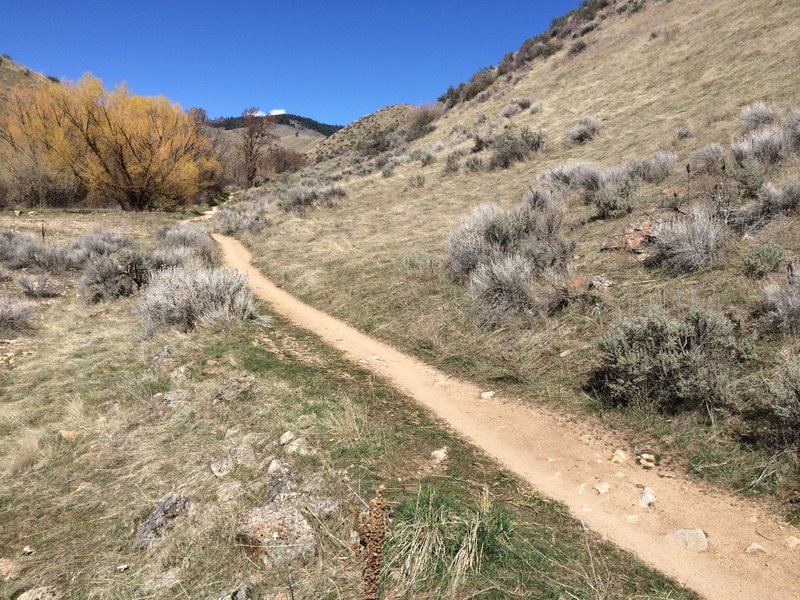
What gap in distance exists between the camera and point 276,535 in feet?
10.7

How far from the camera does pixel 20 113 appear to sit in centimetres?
2583

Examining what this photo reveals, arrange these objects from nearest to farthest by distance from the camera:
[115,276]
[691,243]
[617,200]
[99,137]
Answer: [691,243] → [617,200] → [115,276] → [99,137]

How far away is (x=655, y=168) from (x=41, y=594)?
12390 millimetres

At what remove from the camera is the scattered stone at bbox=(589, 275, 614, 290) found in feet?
22.4

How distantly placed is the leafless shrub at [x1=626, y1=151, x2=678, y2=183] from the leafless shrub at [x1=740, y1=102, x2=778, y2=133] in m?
1.70

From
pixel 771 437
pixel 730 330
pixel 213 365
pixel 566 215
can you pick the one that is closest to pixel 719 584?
pixel 771 437

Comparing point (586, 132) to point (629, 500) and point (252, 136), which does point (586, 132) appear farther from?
point (252, 136)

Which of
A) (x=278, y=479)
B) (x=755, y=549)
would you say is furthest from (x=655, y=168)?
(x=278, y=479)

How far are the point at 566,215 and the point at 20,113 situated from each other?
3151 cm

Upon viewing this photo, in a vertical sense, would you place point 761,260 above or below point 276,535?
above

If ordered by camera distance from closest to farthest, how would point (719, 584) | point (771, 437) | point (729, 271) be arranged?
point (719, 584), point (771, 437), point (729, 271)

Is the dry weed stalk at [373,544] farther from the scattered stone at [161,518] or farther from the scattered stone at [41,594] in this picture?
the scattered stone at [41,594]

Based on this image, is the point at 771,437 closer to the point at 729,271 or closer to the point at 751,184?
the point at 729,271

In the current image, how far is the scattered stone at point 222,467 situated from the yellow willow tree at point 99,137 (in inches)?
1072
